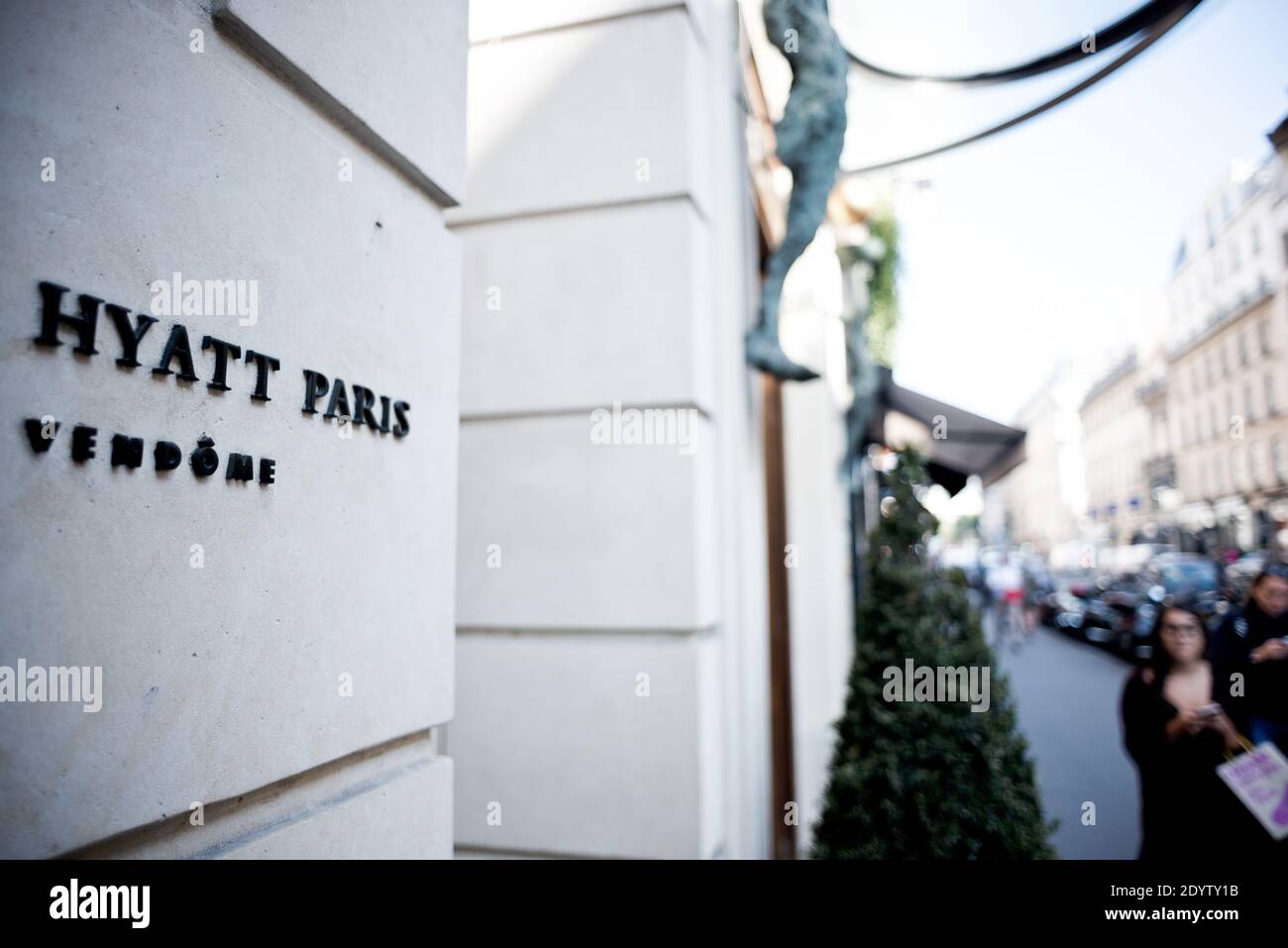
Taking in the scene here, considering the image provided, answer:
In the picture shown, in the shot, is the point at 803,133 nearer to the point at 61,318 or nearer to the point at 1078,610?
the point at 61,318

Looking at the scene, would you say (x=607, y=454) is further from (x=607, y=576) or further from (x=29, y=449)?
(x=29, y=449)

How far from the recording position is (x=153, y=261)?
135 centimetres

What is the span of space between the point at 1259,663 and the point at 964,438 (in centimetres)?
472
